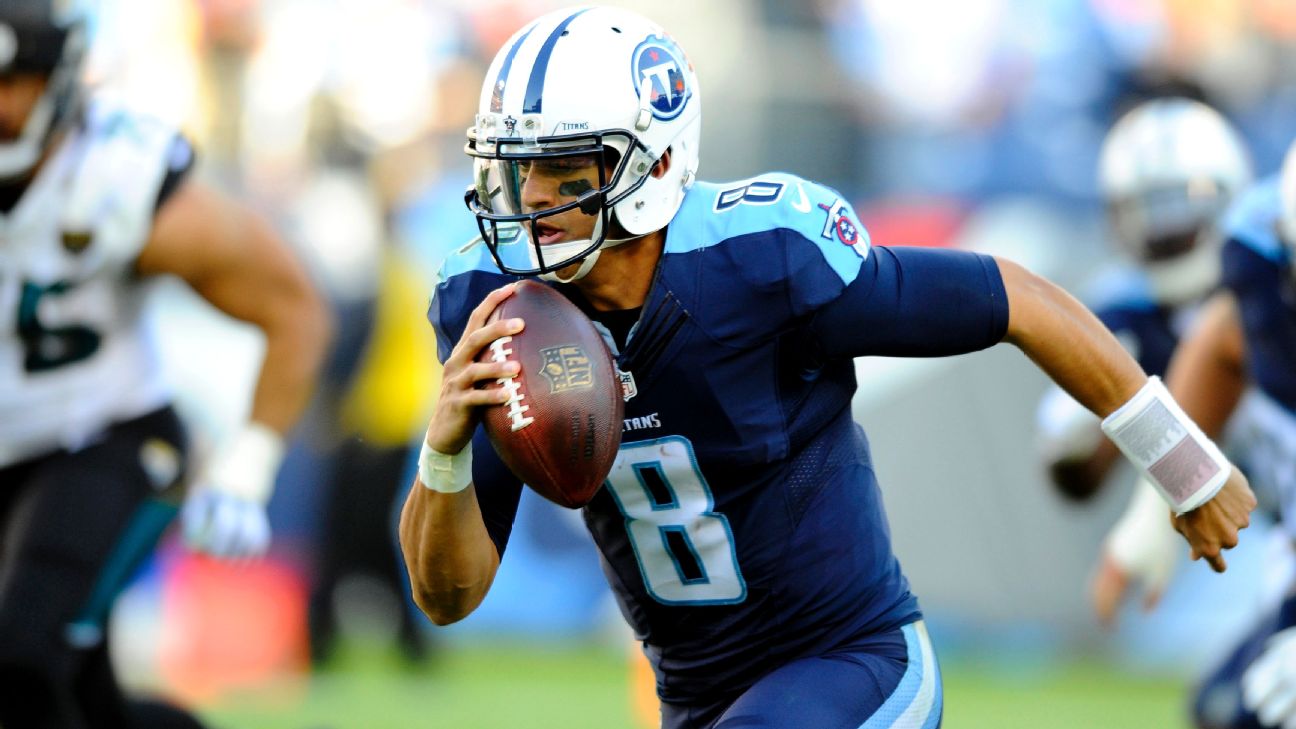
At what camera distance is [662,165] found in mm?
3363

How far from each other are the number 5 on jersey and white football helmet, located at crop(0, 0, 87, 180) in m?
1.77

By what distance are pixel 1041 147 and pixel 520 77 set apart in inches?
258

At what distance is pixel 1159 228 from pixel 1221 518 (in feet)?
10.2

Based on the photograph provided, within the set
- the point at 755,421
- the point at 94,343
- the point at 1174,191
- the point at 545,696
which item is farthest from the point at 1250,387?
the point at 545,696

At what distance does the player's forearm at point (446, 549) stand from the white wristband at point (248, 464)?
4.28 ft

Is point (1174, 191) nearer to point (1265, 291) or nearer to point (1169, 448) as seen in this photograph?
point (1265, 291)

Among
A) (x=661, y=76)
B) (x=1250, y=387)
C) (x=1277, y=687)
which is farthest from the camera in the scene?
(x=1250, y=387)

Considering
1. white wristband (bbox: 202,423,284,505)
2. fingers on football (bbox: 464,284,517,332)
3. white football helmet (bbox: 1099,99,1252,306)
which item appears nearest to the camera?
fingers on football (bbox: 464,284,517,332)

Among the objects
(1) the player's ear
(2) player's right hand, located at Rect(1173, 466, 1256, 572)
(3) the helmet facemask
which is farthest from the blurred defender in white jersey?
(2) player's right hand, located at Rect(1173, 466, 1256, 572)

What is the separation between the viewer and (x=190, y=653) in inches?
335

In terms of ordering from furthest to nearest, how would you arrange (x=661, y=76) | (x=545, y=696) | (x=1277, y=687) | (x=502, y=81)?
(x=545, y=696) → (x=1277, y=687) → (x=661, y=76) → (x=502, y=81)

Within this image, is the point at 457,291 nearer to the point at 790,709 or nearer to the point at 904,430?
the point at 790,709

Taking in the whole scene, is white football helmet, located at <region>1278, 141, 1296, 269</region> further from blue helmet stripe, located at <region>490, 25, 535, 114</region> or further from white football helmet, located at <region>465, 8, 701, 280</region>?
blue helmet stripe, located at <region>490, 25, 535, 114</region>

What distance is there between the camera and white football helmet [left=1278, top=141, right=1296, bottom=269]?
13.8 ft
